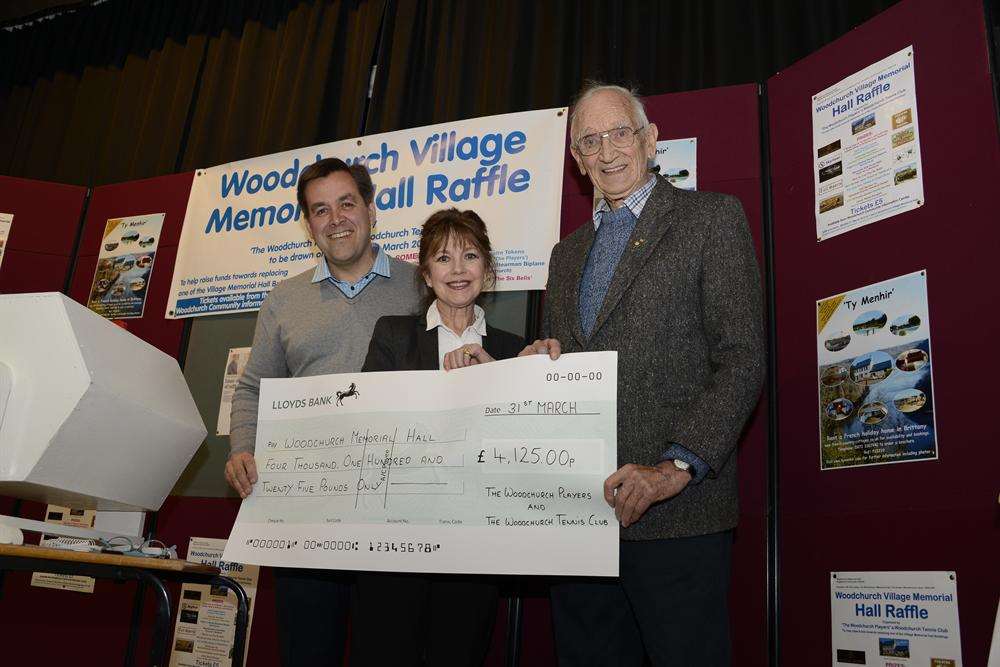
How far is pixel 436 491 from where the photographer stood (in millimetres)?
1781

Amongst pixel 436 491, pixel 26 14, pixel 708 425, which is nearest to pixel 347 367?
pixel 436 491

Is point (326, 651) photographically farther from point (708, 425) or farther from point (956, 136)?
point (956, 136)

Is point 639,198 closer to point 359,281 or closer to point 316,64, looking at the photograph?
point 359,281

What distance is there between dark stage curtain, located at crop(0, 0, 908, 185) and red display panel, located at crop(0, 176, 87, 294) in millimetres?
607

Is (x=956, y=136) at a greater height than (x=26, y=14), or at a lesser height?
lesser

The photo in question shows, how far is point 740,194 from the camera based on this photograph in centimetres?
285

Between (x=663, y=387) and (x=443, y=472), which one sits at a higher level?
(x=663, y=387)

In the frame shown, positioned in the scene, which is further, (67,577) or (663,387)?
(67,577)

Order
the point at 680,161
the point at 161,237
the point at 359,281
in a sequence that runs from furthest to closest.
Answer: the point at 161,237
the point at 680,161
the point at 359,281

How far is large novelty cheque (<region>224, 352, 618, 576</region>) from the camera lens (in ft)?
5.39

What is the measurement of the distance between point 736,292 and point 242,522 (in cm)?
128

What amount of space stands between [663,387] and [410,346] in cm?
Result: 71

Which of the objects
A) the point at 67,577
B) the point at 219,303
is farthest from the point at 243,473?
the point at 67,577
